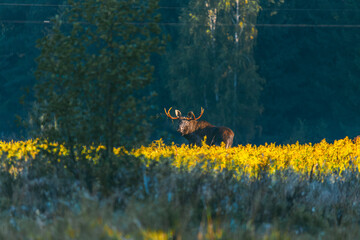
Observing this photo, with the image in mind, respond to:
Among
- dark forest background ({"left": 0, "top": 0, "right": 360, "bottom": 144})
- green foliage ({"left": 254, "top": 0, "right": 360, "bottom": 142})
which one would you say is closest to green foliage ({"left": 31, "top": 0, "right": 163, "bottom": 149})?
dark forest background ({"left": 0, "top": 0, "right": 360, "bottom": 144})

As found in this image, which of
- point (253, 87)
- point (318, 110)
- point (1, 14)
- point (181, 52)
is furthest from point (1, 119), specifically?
point (318, 110)

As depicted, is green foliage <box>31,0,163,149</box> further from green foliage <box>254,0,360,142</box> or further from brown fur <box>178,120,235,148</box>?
green foliage <box>254,0,360,142</box>

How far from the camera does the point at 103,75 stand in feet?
29.6

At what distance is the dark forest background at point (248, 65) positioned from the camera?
41156 mm

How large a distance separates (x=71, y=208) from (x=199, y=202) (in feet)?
6.06

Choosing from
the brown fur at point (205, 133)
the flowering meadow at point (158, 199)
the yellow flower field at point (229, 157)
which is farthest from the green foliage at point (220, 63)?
the flowering meadow at point (158, 199)

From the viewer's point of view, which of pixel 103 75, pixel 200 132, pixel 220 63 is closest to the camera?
pixel 103 75

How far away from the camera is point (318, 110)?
49.4 metres

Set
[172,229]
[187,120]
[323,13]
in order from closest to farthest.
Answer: [172,229]
[187,120]
[323,13]

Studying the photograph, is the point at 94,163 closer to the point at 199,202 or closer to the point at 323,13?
the point at 199,202

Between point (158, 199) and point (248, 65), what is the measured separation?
34.7m

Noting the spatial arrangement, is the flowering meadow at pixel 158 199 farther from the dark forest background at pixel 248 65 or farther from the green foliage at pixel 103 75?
the dark forest background at pixel 248 65

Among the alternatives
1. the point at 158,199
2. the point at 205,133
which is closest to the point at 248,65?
the point at 205,133

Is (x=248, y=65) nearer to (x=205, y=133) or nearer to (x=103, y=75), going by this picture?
(x=205, y=133)
